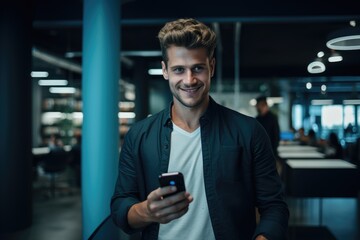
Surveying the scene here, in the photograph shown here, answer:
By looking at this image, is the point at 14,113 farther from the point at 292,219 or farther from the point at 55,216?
the point at 292,219

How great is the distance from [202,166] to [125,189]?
32 cm

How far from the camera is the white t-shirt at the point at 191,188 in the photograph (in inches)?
55.9

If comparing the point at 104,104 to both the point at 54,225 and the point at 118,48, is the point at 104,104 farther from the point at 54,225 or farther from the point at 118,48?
the point at 54,225

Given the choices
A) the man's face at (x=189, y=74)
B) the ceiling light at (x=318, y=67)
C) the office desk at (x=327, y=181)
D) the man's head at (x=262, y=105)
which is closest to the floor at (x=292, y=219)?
the office desk at (x=327, y=181)

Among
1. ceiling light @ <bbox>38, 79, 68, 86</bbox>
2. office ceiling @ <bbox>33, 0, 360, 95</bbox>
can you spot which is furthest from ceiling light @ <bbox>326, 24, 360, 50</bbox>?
ceiling light @ <bbox>38, 79, 68, 86</bbox>

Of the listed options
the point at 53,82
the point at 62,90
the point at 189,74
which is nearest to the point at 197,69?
the point at 189,74

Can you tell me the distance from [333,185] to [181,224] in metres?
3.73

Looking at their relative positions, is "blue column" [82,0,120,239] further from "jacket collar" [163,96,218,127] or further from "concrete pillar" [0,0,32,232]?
"jacket collar" [163,96,218,127]

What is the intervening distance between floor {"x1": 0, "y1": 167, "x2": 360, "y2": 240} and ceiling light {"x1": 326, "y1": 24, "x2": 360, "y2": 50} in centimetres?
226

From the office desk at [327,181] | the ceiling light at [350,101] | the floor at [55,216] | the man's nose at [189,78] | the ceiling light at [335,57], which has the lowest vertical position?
the floor at [55,216]

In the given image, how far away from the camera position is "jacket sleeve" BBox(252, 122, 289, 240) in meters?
1.34

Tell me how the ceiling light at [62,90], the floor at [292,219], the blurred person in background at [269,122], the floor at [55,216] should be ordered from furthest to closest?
the ceiling light at [62,90]
the blurred person in background at [269,122]
the floor at [55,216]
the floor at [292,219]

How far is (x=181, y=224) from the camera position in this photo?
4.68 ft

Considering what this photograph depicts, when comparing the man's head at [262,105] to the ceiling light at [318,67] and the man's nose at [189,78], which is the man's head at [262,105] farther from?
the man's nose at [189,78]
